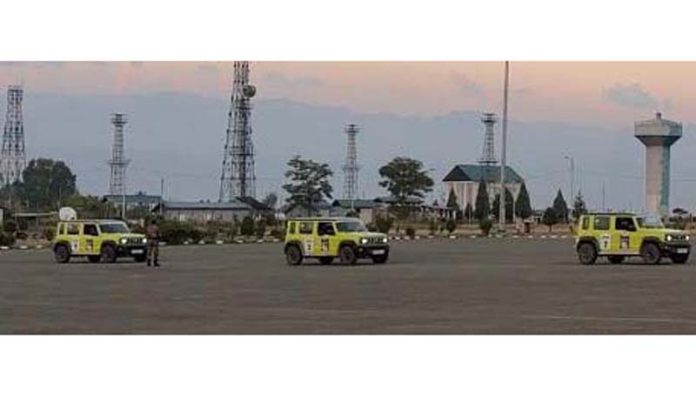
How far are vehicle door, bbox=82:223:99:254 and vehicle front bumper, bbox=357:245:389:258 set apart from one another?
30.0 ft

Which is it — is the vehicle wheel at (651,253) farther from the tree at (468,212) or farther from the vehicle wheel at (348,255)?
the tree at (468,212)

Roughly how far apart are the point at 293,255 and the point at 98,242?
716 cm

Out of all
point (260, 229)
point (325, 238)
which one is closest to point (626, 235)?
point (325, 238)

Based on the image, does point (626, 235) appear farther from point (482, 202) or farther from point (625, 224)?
point (482, 202)

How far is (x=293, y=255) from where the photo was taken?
124ft

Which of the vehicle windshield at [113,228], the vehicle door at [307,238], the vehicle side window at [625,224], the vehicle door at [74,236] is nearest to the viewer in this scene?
the vehicle side window at [625,224]

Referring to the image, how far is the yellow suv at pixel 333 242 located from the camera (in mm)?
37344

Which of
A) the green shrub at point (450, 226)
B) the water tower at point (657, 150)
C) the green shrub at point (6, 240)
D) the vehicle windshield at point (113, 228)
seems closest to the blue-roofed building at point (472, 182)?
the green shrub at point (450, 226)

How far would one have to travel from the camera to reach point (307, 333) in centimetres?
1616

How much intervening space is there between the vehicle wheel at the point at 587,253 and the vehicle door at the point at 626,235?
0.71 metres

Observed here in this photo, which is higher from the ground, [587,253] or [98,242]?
[587,253]

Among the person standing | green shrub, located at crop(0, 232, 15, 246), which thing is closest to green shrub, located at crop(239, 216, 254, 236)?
green shrub, located at crop(0, 232, 15, 246)

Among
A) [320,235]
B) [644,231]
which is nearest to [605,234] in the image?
[644,231]
